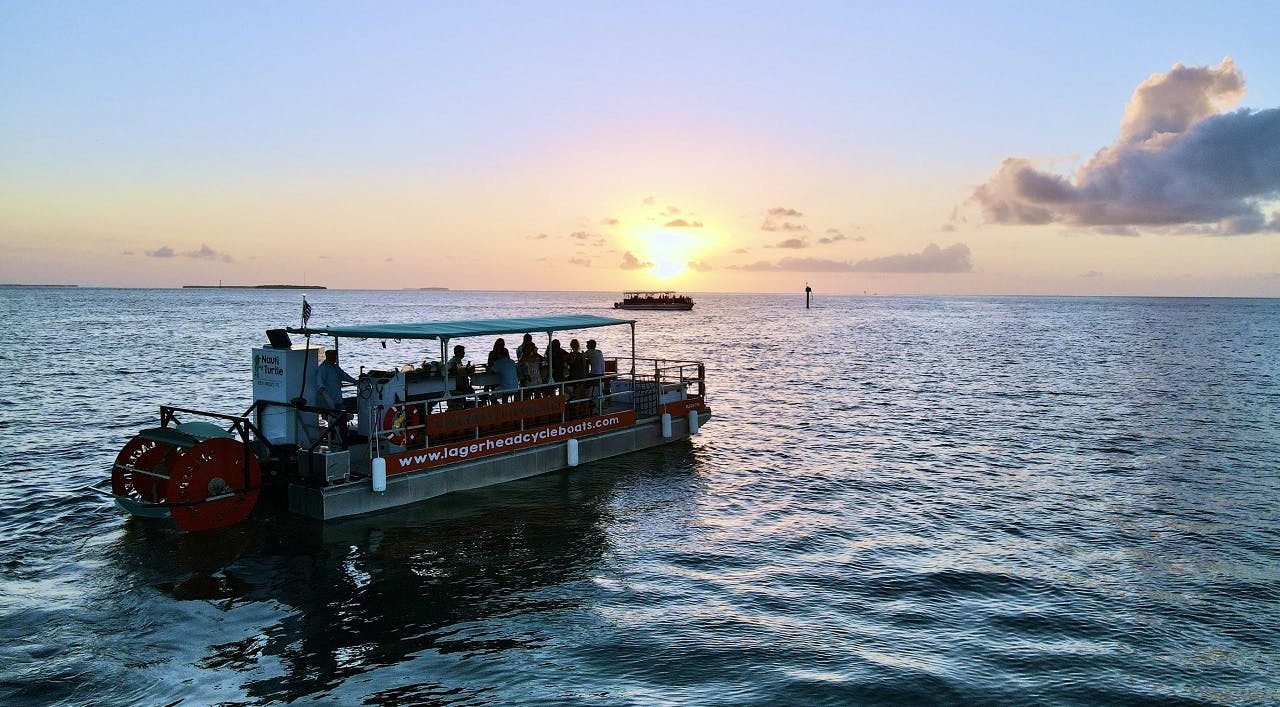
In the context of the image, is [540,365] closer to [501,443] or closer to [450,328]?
[501,443]

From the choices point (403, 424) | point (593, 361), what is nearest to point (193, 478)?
point (403, 424)

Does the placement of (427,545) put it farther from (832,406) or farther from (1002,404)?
(1002,404)

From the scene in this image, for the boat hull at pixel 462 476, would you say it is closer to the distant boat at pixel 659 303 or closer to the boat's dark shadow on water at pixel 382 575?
the boat's dark shadow on water at pixel 382 575

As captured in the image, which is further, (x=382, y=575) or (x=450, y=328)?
(x=450, y=328)

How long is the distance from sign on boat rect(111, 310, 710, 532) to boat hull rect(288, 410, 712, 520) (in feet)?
0.09

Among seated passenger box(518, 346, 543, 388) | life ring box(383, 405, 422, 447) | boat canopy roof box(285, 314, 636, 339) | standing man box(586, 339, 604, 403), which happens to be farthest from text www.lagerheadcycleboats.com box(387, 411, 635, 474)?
boat canopy roof box(285, 314, 636, 339)

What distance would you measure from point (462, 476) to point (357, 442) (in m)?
2.27

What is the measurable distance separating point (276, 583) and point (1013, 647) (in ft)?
34.7

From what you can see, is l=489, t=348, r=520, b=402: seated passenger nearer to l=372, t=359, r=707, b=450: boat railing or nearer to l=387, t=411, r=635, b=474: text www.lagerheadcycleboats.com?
l=372, t=359, r=707, b=450: boat railing

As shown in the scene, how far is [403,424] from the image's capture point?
1583 centimetres

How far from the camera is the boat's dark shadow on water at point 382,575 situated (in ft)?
33.0

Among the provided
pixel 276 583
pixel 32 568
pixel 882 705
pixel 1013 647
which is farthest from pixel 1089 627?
pixel 32 568

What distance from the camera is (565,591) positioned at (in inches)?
486

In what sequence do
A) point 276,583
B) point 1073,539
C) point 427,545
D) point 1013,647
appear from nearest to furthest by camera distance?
1. point 1013,647
2. point 276,583
3. point 427,545
4. point 1073,539
